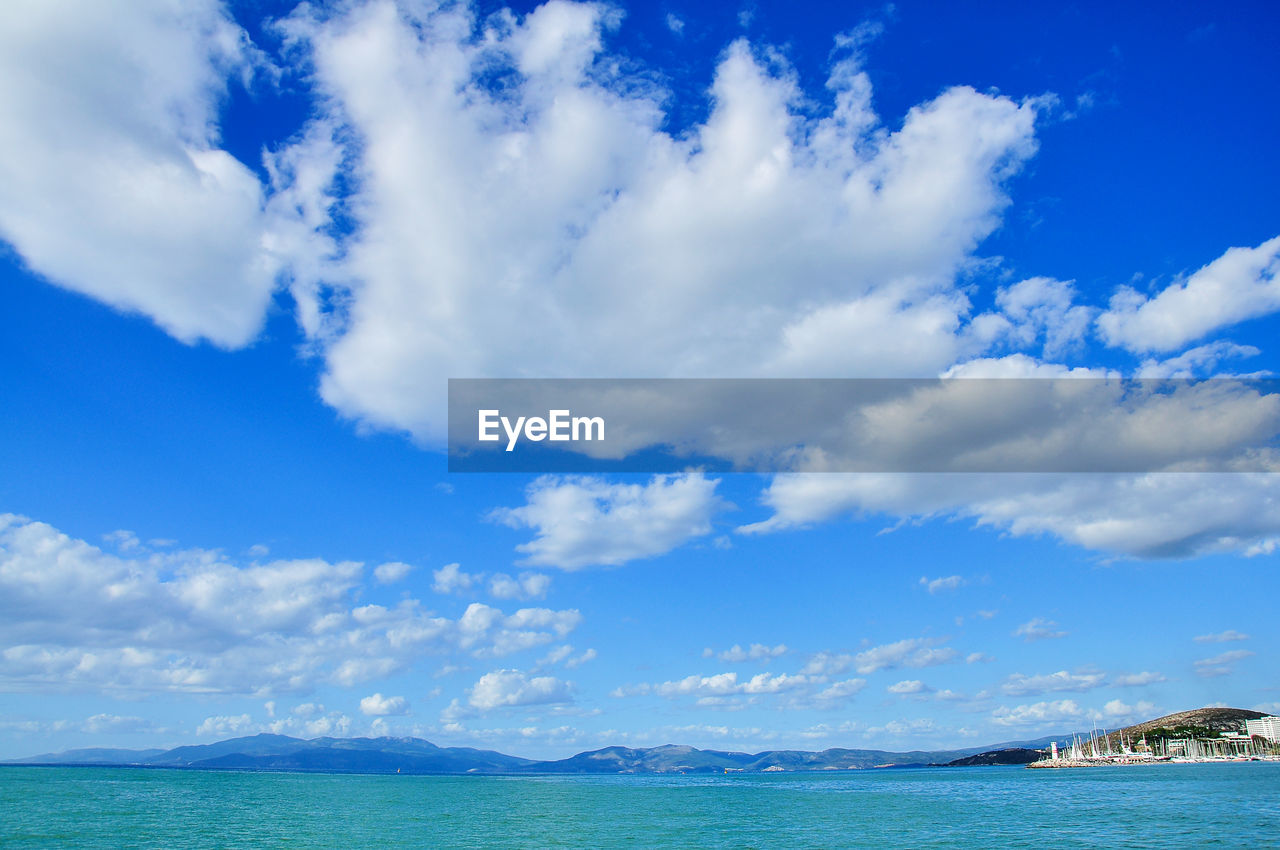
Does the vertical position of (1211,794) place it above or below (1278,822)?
below

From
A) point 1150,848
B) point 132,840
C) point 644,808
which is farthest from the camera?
point 644,808

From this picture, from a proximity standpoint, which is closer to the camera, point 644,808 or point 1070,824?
point 1070,824

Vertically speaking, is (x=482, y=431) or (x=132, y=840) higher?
(x=482, y=431)

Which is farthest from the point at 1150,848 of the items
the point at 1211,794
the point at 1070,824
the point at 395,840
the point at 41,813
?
the point at 41,813

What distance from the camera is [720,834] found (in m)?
85.2

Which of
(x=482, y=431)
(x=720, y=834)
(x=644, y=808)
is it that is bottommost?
(x=644, y=808)

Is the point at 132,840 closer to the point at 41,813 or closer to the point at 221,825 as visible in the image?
the point at 221,825

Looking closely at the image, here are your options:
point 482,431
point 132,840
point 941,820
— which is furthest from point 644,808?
point 482,431

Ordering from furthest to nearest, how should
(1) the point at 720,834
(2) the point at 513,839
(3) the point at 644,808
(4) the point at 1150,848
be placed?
1. (3) the point at 644,808
2. (1) the point at 720,834
3. (2) the point at 513,839
4. (4) the point at 1150,848

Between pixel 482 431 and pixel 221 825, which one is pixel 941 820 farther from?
pixel 221 825

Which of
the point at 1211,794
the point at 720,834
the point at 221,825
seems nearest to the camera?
the point at 720,834

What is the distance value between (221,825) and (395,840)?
31307 millimetres

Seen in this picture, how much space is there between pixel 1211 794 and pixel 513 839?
12330cm

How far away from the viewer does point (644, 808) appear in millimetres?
134375
